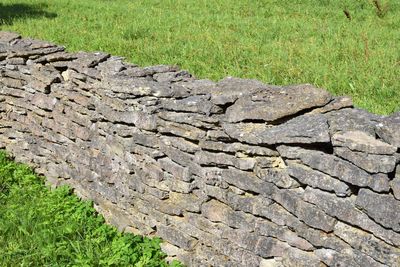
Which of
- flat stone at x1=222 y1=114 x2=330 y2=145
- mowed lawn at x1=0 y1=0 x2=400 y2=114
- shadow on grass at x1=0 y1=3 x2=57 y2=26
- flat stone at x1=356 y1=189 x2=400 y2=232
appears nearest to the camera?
flat stone at x1=356 y1=189 x2=400 y2=232

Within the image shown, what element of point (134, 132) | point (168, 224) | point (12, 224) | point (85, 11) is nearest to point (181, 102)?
point (134, 132)

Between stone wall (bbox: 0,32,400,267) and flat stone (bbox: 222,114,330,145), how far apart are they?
0.04 ft

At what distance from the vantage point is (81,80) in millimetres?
6195

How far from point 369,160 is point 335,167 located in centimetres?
28

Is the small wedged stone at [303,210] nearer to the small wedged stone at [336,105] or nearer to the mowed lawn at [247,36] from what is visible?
the small wedged stone at [336,105]

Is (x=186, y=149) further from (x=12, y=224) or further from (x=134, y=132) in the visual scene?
(x=12, y=224)

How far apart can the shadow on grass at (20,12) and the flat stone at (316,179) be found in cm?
945

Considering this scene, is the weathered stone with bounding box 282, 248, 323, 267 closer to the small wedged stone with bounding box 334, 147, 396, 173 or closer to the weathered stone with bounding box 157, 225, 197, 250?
the small wedged stone with bounding box 334, 147, 396, 173

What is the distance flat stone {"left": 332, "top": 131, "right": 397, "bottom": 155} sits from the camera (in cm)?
329

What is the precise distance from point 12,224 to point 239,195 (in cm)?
301

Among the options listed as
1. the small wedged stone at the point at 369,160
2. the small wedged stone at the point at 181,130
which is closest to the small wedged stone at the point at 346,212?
the small wedged stone at the point at 369,160

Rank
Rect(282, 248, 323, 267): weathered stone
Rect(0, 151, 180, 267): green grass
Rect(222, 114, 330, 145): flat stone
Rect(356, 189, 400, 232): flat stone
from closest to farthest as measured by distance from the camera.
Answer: Rect(356, 189, 400, 232): flat stone
Rect(222, 114, 330, 145): flat stone
Rect(282, 248, 323, 267): weathered stone
Rect(0, 151, 180, 267): green grass

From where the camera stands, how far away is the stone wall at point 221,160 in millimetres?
3496

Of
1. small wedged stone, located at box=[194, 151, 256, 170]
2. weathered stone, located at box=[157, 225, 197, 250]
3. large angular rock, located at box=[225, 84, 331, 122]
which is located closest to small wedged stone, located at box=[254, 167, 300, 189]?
small wedged stone, located at box=[194, 151, 256, 170]
